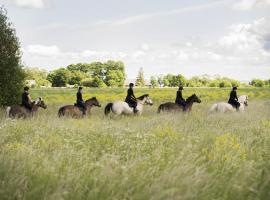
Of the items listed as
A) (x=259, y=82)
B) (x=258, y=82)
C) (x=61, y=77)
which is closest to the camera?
(x=61, y=77)

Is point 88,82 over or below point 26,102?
below

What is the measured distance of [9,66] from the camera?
2828cm

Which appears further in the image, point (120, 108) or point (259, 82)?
point (259, 82)

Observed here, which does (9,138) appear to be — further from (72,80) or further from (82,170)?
(72,80)

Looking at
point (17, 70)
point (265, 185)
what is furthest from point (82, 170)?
point (17, 70)

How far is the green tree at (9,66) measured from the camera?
27.9 meters

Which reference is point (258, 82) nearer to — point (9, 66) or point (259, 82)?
point (259, 82)

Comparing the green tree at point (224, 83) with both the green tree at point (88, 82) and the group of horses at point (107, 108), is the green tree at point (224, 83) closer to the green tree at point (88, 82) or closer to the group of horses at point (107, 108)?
the green tree at point (88, 82)

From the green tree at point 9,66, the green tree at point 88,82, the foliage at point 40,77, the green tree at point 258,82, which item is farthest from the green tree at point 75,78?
the green tree at point 9,66

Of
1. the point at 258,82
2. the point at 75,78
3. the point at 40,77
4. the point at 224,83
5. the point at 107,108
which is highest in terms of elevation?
the point at 40,77

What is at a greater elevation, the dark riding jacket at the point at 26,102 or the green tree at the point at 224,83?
the dark riding jacket at the point at 26,102

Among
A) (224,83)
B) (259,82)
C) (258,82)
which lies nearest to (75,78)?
(224,83)

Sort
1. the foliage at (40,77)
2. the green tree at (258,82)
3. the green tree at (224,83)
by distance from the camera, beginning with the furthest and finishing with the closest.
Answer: the green tree at (258,82) < the green tree at (224,83) < the foliage at (40,77)

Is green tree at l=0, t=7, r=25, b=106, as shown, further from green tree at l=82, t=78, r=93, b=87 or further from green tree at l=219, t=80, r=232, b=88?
green tree at l=219, t=80, r=232, b=88
